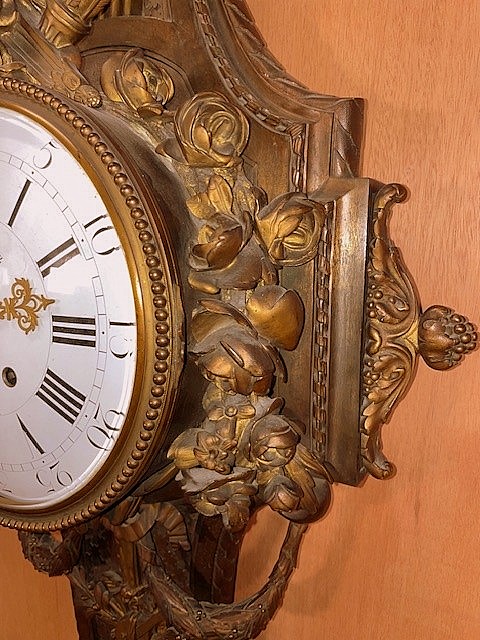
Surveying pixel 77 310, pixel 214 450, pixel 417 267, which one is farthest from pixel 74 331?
pixel 417 267

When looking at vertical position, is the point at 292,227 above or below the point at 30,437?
above

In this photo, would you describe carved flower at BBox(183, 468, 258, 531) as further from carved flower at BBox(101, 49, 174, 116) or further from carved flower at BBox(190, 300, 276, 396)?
carved flower at BBox(101, 49, 174, 116)

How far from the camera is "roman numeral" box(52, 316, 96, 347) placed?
57cm

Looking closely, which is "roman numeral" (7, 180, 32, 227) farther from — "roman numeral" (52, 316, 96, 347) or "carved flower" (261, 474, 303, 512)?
"carved flower" (261, 474, 303, 512)

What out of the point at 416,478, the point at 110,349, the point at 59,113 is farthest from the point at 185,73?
the point at 416,478

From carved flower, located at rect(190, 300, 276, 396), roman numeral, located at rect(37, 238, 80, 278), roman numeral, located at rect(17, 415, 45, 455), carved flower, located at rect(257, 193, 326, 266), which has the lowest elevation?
roman numeral, located at rect(17, 415, 45, 455)

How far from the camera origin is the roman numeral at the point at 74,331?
573 millimetres

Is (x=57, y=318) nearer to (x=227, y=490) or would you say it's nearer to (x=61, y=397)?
(x=61, y=397)

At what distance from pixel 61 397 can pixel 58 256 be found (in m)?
0.10

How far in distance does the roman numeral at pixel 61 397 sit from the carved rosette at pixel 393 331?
0.62 ft

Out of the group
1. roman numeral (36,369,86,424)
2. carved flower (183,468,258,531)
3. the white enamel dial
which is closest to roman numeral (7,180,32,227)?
the white enamel dial

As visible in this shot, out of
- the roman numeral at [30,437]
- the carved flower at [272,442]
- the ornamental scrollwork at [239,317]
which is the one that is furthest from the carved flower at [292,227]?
the roman numeral at [30,437]

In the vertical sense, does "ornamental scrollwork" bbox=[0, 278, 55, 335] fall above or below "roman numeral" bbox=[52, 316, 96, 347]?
above

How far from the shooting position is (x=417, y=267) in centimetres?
63
